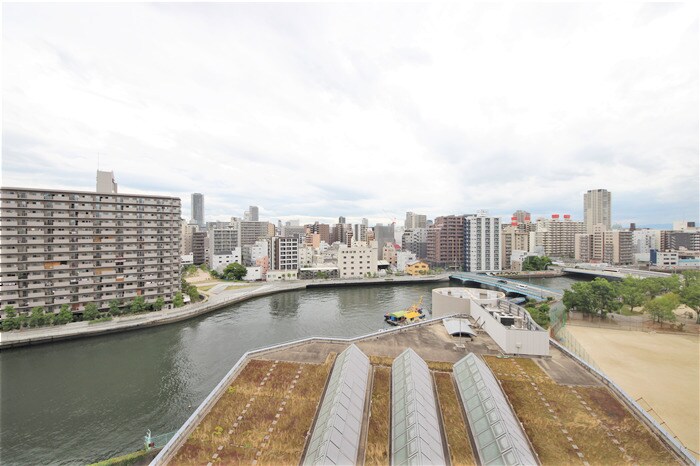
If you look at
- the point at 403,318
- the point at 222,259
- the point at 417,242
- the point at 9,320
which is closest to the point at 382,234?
the point at 417,242

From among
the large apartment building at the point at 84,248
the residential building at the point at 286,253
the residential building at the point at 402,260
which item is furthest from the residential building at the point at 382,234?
the large apartment building at the point at 84,248

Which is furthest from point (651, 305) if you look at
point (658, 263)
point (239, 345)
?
point (658, 263)

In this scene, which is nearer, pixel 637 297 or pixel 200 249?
pixel 637 297

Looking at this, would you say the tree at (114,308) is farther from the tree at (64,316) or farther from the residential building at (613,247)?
the residential building at (613,247)

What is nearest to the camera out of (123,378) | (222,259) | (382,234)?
(123,378)

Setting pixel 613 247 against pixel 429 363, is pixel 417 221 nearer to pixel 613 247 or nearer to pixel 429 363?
pixel 613 247

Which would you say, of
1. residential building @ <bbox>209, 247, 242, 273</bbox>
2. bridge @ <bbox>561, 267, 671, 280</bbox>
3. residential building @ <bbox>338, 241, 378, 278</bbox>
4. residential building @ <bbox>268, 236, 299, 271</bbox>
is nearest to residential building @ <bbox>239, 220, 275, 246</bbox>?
residential building @ <bbox>209, 247, 242, 273</bbox>

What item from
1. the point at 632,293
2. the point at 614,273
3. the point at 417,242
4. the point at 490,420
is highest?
the point at 417,242
